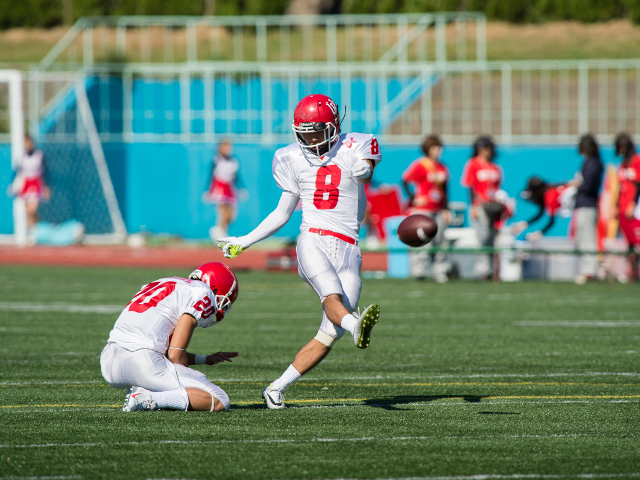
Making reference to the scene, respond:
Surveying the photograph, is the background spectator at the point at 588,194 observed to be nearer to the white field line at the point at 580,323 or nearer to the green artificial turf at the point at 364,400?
the green artificial turf at the point at 364,400

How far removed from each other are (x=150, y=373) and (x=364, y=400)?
1.31 meters

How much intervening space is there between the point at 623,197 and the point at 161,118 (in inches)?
519

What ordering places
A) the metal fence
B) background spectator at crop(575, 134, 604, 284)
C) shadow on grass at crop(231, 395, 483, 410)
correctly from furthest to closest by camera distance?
the metal fence
background spectator at crop(575, 134, 604, 284)
shadow on grass at crop(231, 395, 483, 410)

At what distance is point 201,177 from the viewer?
2270 centimetres

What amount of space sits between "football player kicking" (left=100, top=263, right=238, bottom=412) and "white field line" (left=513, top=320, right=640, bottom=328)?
5126 millimetres

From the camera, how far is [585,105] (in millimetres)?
22141

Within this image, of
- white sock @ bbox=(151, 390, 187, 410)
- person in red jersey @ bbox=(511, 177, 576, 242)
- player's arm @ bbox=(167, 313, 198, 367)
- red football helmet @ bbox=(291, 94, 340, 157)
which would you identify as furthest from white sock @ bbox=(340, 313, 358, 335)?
person in red jersey @ bbox=(511, 177, 576, 242)

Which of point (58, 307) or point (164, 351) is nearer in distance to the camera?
point (164, 351)

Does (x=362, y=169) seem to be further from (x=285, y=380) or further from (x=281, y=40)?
(x=281, y=40)

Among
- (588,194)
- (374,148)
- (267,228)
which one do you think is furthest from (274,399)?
(588,194)

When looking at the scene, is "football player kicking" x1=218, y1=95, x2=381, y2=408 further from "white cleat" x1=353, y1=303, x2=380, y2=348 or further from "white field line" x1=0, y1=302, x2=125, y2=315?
"white field line" x1=0, y1=302, x2=125, y2=315

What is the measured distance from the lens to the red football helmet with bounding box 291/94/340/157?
5.89 metres

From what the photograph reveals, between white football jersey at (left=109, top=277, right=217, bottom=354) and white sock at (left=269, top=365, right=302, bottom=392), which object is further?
white sock at (left=269, top=365, right=302, bottom=392)

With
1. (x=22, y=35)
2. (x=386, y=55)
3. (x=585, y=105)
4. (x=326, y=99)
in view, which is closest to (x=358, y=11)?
(x=386, y=55)
